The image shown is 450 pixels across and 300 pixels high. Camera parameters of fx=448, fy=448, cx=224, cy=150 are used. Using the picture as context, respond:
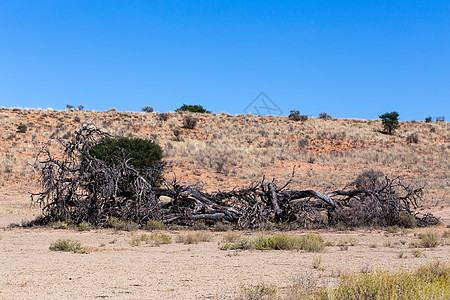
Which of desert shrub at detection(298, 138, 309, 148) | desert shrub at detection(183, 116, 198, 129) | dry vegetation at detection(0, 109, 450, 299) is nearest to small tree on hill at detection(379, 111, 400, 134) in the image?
dry vegetation at detection(0, 109, 450, 299)

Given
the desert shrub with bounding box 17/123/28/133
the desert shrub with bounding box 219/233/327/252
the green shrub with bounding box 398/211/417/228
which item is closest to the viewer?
the desert shrub with bounding box 219/233/327/252

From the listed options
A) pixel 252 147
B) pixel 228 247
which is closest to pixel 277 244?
pixel 228 247

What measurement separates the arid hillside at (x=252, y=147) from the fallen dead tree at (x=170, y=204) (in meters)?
7.57

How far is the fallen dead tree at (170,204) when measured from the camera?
15.4 metres

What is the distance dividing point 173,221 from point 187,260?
6.73m

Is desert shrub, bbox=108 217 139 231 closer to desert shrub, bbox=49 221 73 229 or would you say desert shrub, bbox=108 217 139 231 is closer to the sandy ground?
desert shrub, bbox=49 221 73 229

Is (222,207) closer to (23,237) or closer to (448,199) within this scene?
(23,237)

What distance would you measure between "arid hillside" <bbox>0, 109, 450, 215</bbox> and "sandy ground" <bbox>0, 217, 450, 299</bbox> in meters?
12.9

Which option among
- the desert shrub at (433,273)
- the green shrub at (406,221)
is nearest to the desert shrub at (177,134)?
the green shrub at (406,221)

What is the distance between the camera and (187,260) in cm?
941

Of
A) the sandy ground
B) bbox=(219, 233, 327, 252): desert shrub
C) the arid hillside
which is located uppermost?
the arid hillside

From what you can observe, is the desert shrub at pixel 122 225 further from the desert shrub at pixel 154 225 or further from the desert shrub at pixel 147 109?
the desert shrub at pixel 147 109

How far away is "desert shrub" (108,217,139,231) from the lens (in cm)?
1485

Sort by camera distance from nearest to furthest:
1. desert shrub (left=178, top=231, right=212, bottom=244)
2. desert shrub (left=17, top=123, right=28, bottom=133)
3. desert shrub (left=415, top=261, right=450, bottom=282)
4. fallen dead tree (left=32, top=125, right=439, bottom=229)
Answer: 1. desert shrub (left=415, top=261, right=450, bottom=282)
2. desert shrub (left=178, top=231, right=212, bottom=244)
3. fallen dead tree (left=32, top=125, right=439, bottom=229)
4. desert shrub (left=17, top=123, right=28, bottom=133)
